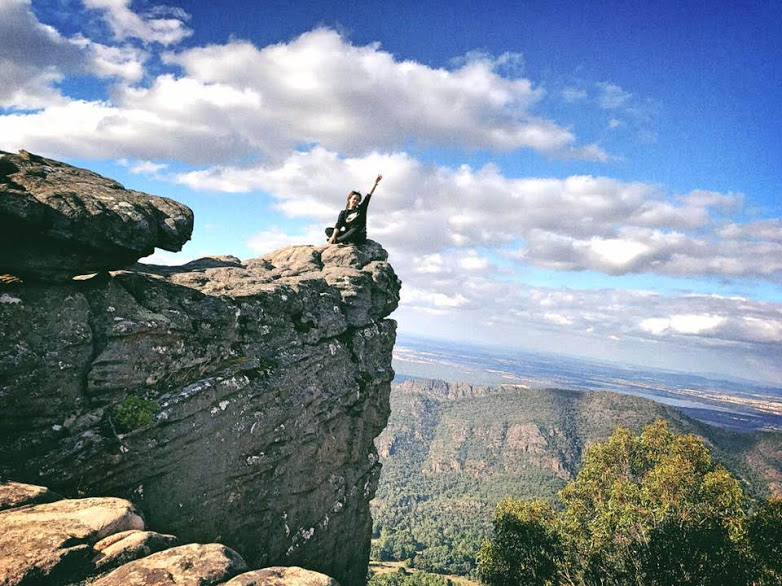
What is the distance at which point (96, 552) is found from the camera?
9430mm

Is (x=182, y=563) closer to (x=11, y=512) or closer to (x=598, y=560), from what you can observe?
(x=11, y=512)

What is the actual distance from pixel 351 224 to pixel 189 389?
1514 centimetres

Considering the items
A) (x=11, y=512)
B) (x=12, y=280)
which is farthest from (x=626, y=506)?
(x=12, y=280)

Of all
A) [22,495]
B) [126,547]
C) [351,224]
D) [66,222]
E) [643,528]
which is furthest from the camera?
[351,224]

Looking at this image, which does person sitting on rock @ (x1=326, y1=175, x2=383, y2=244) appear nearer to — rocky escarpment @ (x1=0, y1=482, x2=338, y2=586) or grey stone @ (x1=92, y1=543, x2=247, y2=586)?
rocky escarpment @ (x1=0, y1=482, x2=338, y2=586)

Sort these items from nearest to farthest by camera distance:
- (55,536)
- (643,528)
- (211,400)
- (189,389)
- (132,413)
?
(55,536)
(132,413)
(189,389)
(211,400)
(643,528)

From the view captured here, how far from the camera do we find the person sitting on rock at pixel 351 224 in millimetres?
26906

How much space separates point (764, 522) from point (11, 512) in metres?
31.6

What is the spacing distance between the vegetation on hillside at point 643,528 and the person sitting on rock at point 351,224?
23.2 meters

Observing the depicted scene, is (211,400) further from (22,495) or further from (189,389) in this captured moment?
(22,495)

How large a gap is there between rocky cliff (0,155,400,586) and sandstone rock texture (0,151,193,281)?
7cm

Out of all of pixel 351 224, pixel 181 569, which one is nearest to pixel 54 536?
pixel 181 569

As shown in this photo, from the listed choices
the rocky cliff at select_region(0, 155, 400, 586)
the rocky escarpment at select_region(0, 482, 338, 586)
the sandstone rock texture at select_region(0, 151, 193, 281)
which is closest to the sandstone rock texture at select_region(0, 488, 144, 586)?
the rocky escarpment at select_region(0, 482, 338, 586)

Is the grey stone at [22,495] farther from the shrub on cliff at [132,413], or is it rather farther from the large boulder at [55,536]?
the shrub on cliff at [132,413]
